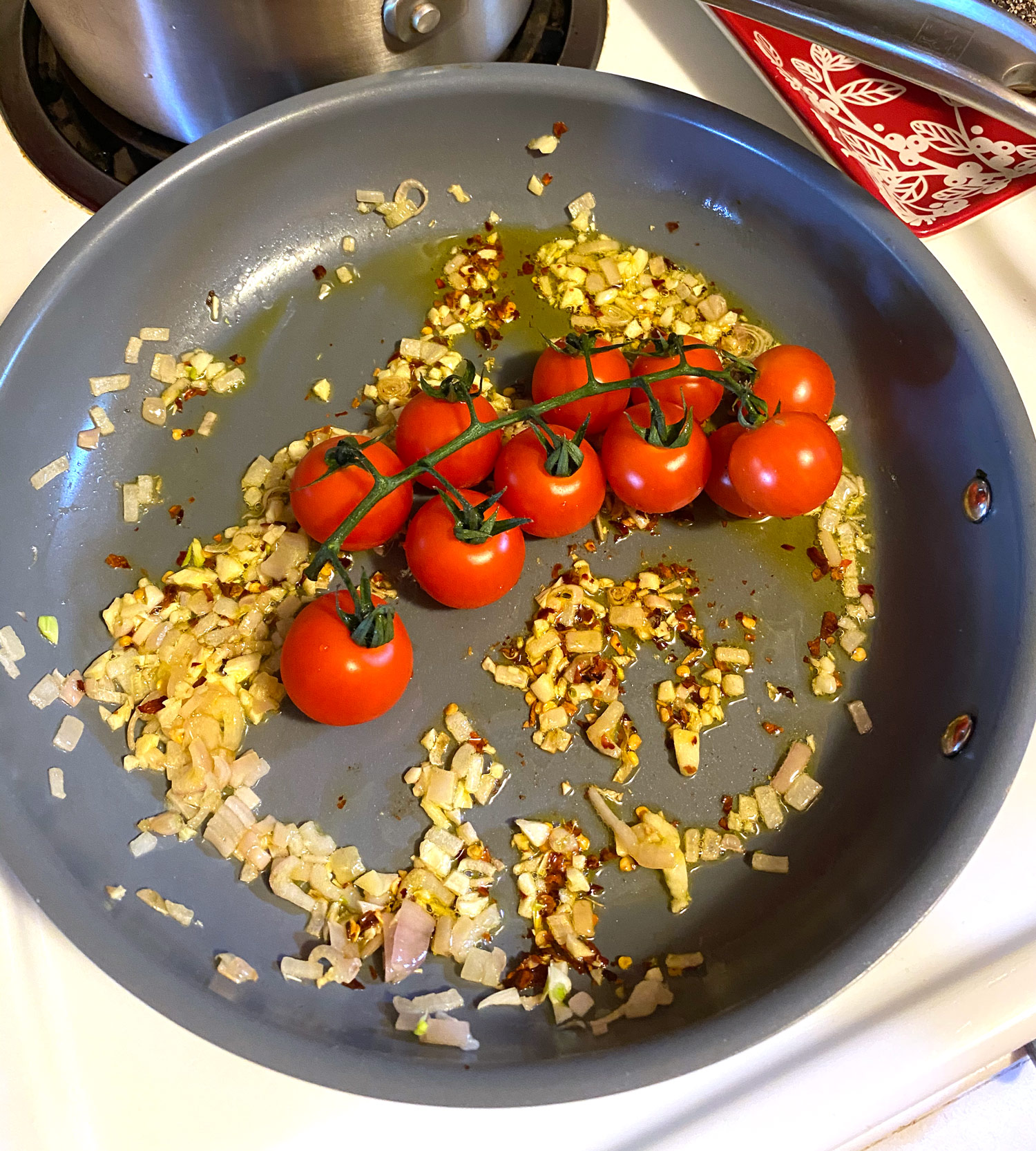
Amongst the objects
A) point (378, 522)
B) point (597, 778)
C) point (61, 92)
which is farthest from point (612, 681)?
point (61, 92)

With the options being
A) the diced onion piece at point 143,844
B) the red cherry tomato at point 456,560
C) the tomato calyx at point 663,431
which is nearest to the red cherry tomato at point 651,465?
the tomato calyx at point 663,431

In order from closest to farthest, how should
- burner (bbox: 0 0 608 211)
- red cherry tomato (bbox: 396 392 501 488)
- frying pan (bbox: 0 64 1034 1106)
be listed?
frying pan (bbox: 0 64 1034 1106) → red cherry tomato (bbox: 396 392 501 488) → burner (bbox: 0 0 608 211)

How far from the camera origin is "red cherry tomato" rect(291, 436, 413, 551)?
2.56ft

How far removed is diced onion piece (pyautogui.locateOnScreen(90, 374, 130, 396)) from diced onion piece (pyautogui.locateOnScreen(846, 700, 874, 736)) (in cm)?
74

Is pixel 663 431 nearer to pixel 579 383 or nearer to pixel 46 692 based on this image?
pixel 579 383

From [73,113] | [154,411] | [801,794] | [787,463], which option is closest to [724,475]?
[787,463]

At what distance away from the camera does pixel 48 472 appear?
841 mm

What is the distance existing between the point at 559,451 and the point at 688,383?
0.52ft

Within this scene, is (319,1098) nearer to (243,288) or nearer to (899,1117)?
(899,1117)

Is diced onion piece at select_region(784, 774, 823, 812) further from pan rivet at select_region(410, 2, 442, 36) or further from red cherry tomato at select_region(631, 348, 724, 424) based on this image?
pan rivet at select_region(410, 2, 442, 36)

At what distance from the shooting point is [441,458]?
731 millimetres

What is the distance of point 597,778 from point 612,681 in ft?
0.28

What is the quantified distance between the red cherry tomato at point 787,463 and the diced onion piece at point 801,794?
0.24 metres

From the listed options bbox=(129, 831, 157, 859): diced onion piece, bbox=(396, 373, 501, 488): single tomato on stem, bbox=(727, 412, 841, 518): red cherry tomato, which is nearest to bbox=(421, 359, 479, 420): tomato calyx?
bbox=(396, 373, 501, 488): single tomato on stem
